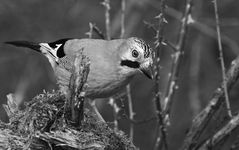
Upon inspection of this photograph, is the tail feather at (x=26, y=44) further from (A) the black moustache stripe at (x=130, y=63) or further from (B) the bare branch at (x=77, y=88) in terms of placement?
(B) the bare branch at (x=77, y=88)

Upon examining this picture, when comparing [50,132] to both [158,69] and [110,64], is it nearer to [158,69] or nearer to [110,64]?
[158,69]

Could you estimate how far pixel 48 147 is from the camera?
3939 mm

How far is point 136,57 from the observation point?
546 cm

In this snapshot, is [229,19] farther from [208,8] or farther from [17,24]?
[17,24]

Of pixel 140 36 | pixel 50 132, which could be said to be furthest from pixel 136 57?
pixel 140 36

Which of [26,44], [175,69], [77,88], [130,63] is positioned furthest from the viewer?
[26,44]

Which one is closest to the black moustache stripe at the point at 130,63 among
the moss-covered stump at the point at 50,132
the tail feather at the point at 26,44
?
the moss-covered stump at the point at 50,132

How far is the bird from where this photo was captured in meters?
5.43

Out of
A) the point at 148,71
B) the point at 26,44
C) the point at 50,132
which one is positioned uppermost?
the point at 26,44

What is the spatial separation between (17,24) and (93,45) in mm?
2956

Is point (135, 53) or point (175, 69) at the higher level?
point (135, 53)

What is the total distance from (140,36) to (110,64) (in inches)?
106

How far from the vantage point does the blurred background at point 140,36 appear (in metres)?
7.82

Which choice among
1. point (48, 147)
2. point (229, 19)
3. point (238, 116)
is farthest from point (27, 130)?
point (229, 19)
